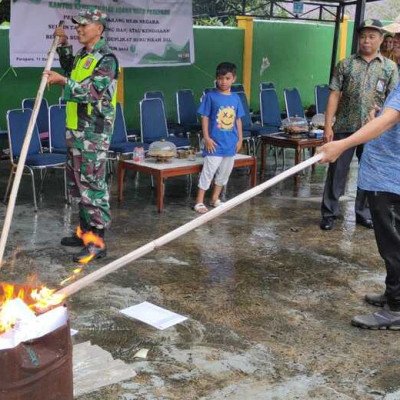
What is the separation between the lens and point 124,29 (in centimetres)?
920

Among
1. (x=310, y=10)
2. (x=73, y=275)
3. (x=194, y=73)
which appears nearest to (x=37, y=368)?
(x=73, y=275)

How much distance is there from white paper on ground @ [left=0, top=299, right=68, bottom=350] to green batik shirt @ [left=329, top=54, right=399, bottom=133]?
4329mm

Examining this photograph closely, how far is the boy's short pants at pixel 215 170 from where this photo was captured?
22.0ft

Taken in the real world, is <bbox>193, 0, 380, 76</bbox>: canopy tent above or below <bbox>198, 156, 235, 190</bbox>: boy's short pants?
above

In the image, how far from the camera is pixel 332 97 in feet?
20.0

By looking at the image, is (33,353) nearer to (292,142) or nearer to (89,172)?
(89,172)

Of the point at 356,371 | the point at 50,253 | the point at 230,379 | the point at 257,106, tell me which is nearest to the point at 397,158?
the point at 356,371

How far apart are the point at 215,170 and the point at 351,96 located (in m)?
1.55

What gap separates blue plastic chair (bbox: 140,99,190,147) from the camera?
8.27 meters

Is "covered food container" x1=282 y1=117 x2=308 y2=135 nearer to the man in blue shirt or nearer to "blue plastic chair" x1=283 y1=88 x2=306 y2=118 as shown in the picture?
"blue plastic chair" x1=283 y1=88 x2=306 y2=118

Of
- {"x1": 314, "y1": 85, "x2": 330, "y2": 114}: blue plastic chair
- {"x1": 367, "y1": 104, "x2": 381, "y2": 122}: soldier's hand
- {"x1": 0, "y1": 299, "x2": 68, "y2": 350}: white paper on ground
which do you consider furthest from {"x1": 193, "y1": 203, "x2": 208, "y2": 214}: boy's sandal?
{"x1": 314, "y1": 85, "x2": 330, "y2": 114}: blue plastic chair

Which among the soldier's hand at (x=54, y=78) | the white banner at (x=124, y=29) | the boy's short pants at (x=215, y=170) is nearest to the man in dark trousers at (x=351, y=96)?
the boy's short pants at (x=215, y=170)

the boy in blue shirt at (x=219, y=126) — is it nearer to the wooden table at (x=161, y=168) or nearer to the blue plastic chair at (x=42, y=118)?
the wooden table at (x=161, y=168)

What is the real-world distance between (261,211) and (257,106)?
6.39 meters
